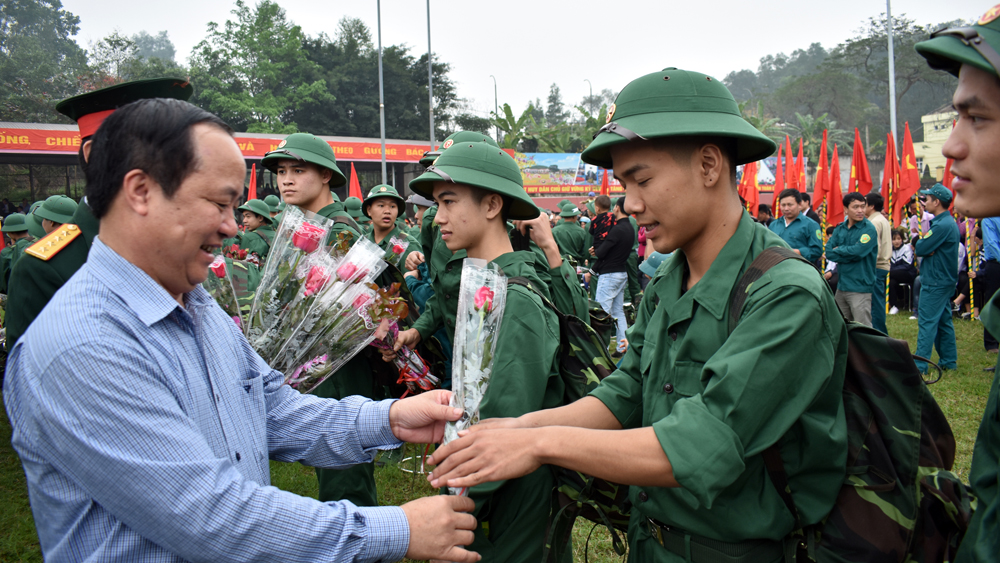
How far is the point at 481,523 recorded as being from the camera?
2.25 m

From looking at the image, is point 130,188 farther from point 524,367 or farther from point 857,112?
point 857,112

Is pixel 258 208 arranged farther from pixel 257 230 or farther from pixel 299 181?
pixel 299 181

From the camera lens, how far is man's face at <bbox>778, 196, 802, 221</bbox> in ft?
32.4

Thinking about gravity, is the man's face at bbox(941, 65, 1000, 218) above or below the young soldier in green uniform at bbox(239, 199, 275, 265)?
above

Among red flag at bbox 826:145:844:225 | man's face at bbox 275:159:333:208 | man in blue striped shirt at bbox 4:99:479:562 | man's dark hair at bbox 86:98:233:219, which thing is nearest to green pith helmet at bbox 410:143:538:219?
man in blue striped shirt at bbox 4:99:479:562

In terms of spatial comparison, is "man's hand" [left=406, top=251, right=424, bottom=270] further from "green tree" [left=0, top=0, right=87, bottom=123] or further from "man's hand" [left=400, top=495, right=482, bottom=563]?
"green tree" [left=0, top=0, right=87, bottom=123]

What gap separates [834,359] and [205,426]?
5.46 ft

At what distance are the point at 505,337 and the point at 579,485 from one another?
1.98 feet

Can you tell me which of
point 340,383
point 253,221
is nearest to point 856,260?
point 340,383

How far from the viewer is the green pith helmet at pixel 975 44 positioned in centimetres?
119

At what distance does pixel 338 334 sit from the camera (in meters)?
2.84

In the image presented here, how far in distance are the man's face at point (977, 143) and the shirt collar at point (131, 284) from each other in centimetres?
189

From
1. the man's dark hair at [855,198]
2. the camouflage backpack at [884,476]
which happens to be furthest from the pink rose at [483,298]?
the man's dark hair at [855,198]

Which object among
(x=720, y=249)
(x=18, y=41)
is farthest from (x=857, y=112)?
(x=18, y=41)
